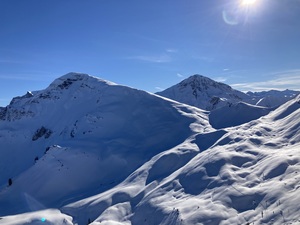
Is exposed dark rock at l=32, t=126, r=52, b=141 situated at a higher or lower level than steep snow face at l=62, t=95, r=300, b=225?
higher

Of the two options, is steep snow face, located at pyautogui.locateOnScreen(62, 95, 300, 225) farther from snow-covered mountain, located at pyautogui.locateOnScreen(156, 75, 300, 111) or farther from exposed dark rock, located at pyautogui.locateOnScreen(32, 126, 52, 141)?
snow-covered mountain, located at pyautogui.locateOnScreen(156, 75, 300, 111)

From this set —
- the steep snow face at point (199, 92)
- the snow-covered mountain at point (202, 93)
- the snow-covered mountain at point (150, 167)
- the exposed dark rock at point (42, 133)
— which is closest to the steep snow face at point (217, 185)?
the snow-covered mountain at point (150, 167)

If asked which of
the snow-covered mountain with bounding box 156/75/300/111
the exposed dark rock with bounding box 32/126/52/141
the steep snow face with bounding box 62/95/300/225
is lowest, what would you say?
the steep snow face with bounding box 62/95/300/225

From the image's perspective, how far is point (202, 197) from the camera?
2573 centimetres

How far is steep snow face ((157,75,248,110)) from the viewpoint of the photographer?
146m

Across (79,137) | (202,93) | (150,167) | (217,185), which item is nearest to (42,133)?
(79,137)

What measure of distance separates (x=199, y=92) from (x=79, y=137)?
10687 cm

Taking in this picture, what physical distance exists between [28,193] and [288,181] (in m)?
34.0

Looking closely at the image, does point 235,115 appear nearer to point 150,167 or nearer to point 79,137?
point 150,167

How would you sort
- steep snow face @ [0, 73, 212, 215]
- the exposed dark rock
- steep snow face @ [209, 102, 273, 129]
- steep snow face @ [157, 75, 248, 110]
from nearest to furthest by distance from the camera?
steep snow face @ [0, 73, 212, 215], steep snow face @ [209, 102, 273, 129], the exposed dark rock, steep snow face @ [157, 75, 248, 110]

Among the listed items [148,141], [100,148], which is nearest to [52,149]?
[100,148]

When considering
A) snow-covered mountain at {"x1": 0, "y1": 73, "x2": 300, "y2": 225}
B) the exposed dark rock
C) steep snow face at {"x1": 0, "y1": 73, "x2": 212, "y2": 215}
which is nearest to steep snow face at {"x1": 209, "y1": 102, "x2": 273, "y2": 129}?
snow-covered mountain at {"x1": 0, "y1": 73, "x2": 300, "y2": 225}

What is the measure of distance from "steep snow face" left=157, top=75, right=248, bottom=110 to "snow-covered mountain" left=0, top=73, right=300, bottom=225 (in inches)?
3123

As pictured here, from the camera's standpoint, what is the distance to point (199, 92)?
154250 millimetres
